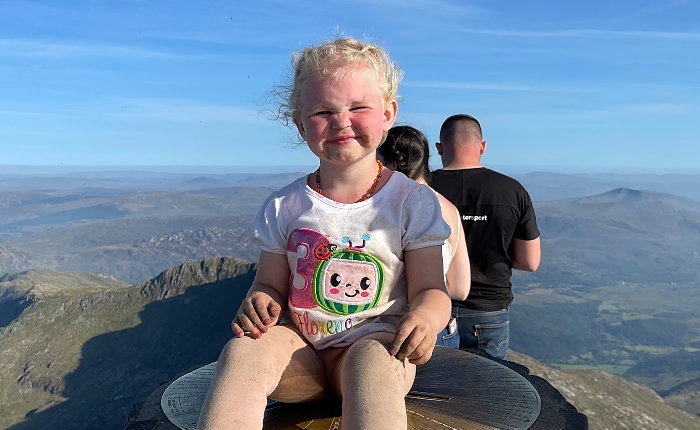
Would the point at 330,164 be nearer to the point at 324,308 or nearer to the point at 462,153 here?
the point at 324,308

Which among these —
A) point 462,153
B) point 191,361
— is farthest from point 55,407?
point 462,153

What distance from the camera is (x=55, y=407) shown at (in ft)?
523

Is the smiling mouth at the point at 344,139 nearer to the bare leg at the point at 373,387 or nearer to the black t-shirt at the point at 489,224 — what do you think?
the bare leg at the point at 373,387

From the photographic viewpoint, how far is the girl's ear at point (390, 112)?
13.1 ft

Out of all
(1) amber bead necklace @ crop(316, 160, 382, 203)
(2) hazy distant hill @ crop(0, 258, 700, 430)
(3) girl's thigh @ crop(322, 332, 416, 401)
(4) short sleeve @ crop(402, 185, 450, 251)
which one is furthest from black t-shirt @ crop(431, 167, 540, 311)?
(2) hazy distant hill @ crop(0, 258, 700, 430)

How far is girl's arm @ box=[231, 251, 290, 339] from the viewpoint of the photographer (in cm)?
367

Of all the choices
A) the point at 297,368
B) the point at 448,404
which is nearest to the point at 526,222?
the point at 448,404

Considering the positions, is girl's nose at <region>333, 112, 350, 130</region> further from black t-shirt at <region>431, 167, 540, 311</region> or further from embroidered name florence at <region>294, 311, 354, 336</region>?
black t-shirt at <region>431, 167, 540, 311</region>

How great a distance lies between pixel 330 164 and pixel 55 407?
598 feet

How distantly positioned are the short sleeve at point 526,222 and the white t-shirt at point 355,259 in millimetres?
4110

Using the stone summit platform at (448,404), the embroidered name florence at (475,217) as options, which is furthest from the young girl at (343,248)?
the embroidered name florence at (475,217)

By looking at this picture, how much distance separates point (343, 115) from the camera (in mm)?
3670

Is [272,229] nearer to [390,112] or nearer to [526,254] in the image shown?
[390,112]

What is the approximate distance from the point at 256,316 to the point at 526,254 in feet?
16.4
